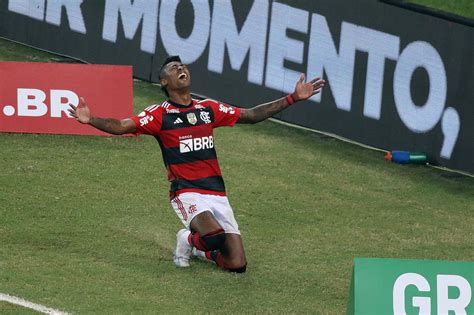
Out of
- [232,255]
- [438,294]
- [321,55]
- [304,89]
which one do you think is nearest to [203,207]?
[232,255]

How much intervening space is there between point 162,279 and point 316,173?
454 centimetres

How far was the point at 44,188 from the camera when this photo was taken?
1470cm

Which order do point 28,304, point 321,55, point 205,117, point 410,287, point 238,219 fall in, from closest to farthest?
point 410,287 → point 28,304 → point 205,117 → point 238,219 → point 321,55

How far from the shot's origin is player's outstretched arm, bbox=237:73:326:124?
41.1 ft

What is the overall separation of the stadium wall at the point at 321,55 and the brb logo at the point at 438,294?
6300mm

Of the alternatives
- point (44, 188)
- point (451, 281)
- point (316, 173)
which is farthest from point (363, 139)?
point (451, 281)

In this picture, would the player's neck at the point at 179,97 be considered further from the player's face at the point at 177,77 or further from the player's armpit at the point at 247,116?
the player's armpit at the point at 247,116

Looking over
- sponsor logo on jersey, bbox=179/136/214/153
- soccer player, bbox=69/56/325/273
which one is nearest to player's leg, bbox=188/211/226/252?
soccer player, bbox=69/56/325/273

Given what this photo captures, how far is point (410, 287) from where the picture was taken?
10.1m

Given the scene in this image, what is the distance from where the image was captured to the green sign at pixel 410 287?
1002cm

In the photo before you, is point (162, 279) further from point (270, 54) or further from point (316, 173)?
point (270, 54)

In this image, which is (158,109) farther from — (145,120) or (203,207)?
(203,207)

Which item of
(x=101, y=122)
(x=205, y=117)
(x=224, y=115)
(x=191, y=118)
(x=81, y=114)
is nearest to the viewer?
(x=81, y=114)

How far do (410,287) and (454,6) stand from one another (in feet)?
30.1
